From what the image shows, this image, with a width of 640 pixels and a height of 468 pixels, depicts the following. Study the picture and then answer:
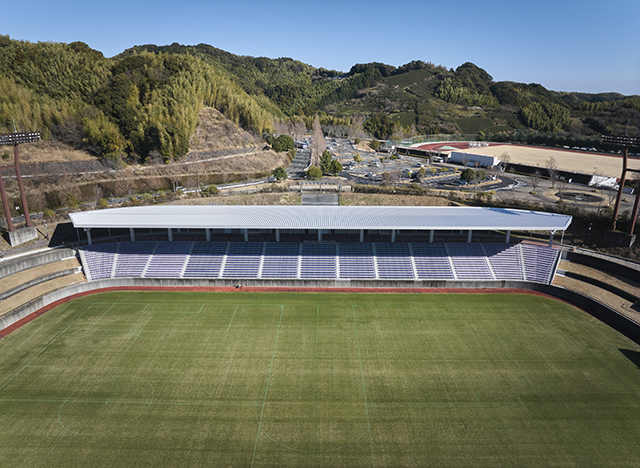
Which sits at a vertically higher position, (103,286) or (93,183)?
(93,183)

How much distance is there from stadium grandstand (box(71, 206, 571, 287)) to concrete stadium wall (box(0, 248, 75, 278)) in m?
1.63

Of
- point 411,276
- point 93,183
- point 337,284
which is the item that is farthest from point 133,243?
point 93,183

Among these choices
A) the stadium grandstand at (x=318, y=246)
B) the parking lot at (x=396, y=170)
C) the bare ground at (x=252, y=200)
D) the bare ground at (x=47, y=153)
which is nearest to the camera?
the stadium grandstand at (x=318, y=246)

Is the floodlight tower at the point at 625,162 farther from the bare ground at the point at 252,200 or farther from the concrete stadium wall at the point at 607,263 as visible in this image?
the bare ground at the point at 252,200

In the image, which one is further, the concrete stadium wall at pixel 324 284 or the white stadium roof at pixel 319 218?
the white stadium roof at pixel 319 218

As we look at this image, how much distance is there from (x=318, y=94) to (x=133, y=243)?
17664 cm

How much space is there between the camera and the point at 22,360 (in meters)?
21.6

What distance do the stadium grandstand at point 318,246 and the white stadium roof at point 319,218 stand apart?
0.09 meters

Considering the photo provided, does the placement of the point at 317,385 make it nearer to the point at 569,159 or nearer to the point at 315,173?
the point at 315,173

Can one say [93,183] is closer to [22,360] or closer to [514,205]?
[22,360]

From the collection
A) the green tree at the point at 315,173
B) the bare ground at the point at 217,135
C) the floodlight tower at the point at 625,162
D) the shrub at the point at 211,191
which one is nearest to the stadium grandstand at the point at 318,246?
the floodlight tower at the point at 625,162

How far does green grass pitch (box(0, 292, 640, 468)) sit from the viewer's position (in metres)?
16.0

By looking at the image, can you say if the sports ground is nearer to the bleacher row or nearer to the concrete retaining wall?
the concrete retaining wall

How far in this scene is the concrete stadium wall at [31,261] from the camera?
2948 cm
